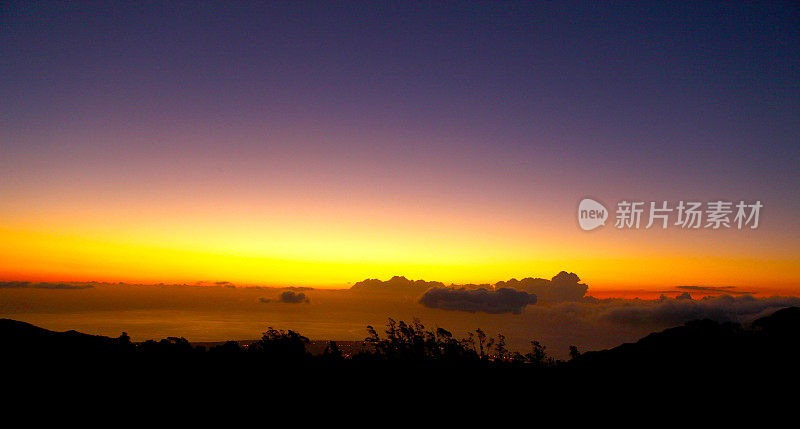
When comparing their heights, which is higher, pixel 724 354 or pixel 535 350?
pixel 724 354

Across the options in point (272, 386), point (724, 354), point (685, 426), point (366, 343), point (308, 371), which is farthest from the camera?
point (366, 343)

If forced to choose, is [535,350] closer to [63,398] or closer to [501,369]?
[501,369]

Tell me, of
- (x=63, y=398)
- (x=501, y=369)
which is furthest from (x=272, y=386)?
(x=501, y=369)

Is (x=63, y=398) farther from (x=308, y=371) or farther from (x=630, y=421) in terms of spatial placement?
(x=630, y=421)

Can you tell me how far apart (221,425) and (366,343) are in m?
69.1

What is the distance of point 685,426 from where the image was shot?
38062mm

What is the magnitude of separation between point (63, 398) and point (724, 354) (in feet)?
236

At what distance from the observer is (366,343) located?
10581 centimetres

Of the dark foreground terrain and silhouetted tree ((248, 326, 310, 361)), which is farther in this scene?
silhouetted tree ((248, 326, 310, 361))

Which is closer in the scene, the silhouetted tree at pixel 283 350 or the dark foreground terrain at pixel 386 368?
the dark foreground terrain at pixel 386 368

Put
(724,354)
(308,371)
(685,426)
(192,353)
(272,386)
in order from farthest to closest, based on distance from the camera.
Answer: (192,353) < (308,371) < (724,354) < (272,386) < (685,426)

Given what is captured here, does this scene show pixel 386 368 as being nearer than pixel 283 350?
Yes

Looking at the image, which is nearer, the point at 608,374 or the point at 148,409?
the point at 148,409

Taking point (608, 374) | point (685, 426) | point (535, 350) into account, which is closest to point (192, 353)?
point (608, 374)
